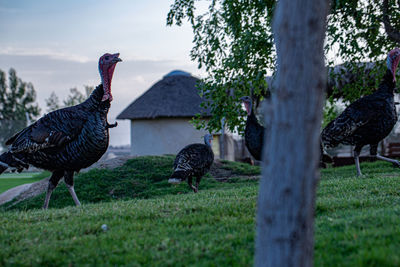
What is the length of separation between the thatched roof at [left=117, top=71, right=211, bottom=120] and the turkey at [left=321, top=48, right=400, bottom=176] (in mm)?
16748

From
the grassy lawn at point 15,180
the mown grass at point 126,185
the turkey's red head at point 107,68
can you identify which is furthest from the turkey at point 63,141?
the grassy lawn at point 15,180

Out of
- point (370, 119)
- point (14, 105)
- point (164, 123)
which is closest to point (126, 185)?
point (370, 119)

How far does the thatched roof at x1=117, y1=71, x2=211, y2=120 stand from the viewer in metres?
28.3

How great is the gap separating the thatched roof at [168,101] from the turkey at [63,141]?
18.8 metres

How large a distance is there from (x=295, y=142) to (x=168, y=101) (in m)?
27.4

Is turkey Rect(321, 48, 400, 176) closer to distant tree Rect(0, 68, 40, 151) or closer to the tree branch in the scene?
the tree branch

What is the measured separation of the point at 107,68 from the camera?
8.45 meters

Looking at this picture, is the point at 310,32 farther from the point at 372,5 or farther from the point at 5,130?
the point at 5,130

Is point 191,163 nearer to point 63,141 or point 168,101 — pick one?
point 63,141

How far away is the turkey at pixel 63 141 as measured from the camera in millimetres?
7711

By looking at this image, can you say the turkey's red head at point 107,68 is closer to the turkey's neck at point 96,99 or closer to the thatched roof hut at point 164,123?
the turkey's neck at point 96,99

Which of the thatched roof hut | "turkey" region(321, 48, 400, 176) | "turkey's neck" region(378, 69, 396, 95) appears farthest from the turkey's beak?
the thatched roof hut

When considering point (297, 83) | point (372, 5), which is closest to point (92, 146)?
point (297, 83)

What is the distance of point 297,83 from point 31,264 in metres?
3.10
